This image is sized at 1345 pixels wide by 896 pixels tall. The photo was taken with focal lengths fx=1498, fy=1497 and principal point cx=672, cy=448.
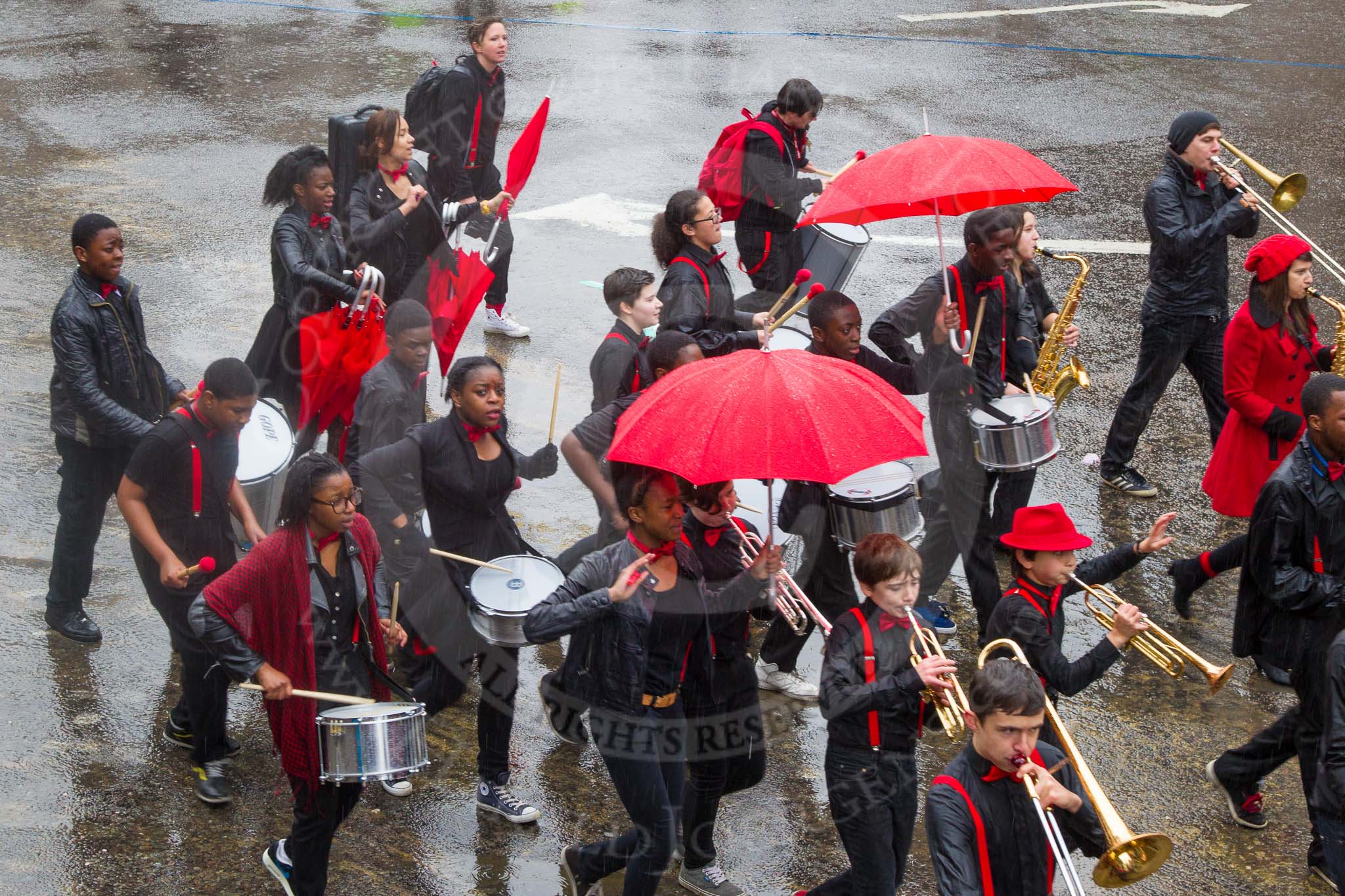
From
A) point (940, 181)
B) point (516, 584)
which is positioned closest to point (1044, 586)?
point (516, 584)

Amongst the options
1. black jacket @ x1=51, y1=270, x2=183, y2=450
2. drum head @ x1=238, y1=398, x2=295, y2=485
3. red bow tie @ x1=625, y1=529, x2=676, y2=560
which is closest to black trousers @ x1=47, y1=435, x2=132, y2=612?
black jacket @ x1=51, y1=270, x2=183, y2=450

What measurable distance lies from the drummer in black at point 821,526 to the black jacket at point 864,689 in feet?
4.34

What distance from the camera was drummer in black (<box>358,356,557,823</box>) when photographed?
5828mm

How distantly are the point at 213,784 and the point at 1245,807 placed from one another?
4088 millimetres

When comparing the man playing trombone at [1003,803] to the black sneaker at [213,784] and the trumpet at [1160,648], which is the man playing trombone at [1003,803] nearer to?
the trumpet at [1160,648]

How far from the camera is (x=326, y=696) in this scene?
16.5 feet

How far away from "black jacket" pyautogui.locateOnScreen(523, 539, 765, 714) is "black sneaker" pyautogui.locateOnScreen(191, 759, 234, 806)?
165 centimetres

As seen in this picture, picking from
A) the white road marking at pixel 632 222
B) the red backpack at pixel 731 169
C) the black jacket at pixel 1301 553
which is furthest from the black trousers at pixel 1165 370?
the white road marking at pixel 632 222

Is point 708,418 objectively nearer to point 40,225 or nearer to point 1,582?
point 1,582

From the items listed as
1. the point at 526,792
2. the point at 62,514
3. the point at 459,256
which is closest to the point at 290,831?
the point at 526,792

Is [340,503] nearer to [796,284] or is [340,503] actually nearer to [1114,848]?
[1114,848]

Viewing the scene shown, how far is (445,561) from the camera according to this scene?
5.87 metres

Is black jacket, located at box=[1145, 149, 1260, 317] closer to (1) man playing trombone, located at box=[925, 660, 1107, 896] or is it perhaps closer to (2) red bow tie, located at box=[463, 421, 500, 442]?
(2) red bow tie, located at box=[463, 421, 500, 442]

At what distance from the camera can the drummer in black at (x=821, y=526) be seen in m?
6.30
